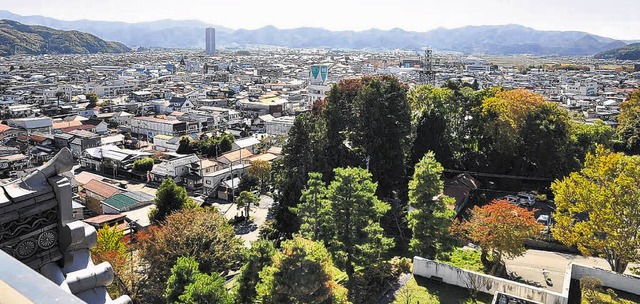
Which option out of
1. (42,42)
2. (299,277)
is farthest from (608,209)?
(42,42)

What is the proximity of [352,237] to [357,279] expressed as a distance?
984 mm

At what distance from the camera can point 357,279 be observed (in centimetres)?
946

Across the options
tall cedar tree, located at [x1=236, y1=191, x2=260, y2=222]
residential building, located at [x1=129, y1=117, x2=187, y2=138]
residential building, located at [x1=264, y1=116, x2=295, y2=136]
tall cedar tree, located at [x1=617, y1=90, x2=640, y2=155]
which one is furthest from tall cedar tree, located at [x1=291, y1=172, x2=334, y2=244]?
residential building, located at [x1=129, y1=117, x2=187, y2=138]

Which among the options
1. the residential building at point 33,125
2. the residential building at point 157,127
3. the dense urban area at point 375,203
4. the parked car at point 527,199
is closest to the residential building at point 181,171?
the dense urban area at point 375,203

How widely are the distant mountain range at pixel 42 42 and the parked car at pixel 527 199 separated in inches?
3899

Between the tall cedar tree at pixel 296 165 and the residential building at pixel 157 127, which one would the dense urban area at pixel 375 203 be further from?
the residential building at pixel 157 127

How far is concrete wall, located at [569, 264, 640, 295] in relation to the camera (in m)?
8.45

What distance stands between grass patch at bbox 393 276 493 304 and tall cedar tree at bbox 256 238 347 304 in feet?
8.03

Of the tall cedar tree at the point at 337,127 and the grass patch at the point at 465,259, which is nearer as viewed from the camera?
the grass patch at the point at 465,259

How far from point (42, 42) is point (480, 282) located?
11395 centimetres

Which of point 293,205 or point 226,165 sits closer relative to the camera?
point 293,205

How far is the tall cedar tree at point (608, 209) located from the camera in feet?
27.7

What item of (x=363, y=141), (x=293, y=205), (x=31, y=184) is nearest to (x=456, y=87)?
(x=363, y=141)

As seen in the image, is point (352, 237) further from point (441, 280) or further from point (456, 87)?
point (456, 87)
